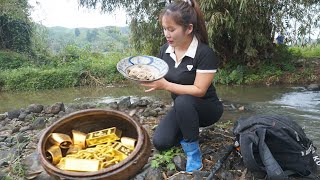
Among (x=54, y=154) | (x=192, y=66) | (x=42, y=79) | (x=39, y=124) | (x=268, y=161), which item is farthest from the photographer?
(x=42, y=79)

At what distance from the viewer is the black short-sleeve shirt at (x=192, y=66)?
2295 mm

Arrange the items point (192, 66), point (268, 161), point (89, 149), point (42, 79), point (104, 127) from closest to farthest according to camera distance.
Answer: point (268, 161) → point (192, 66) → point (89, 149) → point (104, 127) → point (42, 79)

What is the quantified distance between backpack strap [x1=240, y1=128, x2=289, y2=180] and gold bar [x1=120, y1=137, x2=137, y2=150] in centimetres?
86

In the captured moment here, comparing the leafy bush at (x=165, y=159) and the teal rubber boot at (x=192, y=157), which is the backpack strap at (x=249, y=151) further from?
the leafy bush at (x=165, y=159)

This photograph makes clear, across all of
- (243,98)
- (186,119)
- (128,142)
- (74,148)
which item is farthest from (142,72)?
(243,98)

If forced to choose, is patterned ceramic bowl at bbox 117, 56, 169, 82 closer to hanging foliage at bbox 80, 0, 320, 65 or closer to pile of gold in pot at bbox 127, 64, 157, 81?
pile of gold in pot at bbox 127, 64, 157, 81

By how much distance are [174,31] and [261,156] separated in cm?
103

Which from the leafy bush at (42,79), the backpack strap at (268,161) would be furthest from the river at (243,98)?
the backpack strap at (268,161)

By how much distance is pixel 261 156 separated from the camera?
2.15 meters

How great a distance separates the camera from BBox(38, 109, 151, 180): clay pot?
2170 millimetres

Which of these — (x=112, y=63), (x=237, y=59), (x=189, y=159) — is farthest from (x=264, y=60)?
(x=189, y=159)

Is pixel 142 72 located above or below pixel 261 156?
above

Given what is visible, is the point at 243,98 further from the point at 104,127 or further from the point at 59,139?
the point at 59,139

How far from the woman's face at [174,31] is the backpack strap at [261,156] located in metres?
0.81
